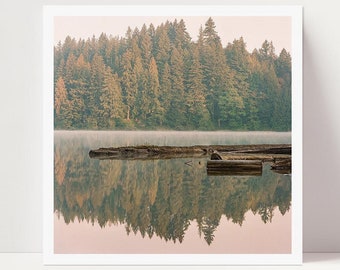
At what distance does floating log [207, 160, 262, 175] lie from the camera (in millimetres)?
2955

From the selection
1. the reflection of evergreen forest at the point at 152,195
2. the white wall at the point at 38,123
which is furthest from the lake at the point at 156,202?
the white wall at the point at 38,123

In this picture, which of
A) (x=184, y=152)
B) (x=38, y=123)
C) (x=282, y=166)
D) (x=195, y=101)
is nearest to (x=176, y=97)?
(x=195, y=101)

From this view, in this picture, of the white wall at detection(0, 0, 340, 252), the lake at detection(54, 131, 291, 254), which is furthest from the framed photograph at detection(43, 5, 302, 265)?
the white wall at detection(0, 0, 340, 252)

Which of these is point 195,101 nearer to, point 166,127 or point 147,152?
point 166,127

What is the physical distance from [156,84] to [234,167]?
19.2 inches

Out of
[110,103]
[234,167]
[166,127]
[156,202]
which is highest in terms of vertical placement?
[110,103]

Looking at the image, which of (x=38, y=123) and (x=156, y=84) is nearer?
(x=156, y=84)

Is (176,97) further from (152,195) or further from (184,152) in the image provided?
(152,195)

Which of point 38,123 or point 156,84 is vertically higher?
point 156,84

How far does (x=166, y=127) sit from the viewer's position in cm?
297

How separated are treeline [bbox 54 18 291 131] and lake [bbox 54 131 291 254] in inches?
2.6

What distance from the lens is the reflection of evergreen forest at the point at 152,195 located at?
2.95 meters

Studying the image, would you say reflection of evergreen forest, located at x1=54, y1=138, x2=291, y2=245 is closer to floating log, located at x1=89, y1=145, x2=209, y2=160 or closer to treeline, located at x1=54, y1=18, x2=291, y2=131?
floating log, located at x1=89, y1=145, x2=209, y2=160
